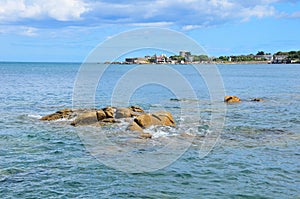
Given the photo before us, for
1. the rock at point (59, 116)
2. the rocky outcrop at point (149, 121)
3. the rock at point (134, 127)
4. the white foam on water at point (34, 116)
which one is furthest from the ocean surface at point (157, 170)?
the white foam on water at point (34, 116)

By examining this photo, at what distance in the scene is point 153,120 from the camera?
2400 cm

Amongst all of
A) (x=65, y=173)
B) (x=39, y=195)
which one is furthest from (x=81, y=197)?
(x=65, y=173)

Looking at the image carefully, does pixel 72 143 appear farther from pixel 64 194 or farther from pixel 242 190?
pixel 242 190

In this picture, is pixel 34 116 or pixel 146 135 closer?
pixel 146 135

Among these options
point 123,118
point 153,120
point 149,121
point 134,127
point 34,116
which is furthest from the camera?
point 34,116

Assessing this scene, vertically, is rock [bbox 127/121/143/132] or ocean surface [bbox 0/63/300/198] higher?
rock [bbox 127/121/143/132]

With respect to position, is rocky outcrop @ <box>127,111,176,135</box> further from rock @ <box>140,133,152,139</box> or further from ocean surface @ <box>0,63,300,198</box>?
rock @ <box>140,133,152,139</box>

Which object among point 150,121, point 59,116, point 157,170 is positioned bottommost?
point 157,170


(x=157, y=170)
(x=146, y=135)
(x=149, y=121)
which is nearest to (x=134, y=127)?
(x=149, y=121)

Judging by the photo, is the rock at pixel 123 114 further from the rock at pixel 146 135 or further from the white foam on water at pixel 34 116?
the rock at pixel 146 135

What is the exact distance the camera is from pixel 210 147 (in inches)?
728

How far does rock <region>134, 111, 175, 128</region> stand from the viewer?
23562mm

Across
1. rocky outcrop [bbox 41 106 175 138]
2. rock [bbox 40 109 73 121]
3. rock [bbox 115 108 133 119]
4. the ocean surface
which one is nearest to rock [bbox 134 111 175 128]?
rocky outcrop [bbox 41 106 175 138]

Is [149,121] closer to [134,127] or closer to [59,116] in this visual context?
[134,127]
